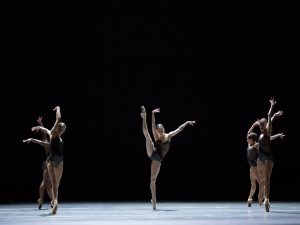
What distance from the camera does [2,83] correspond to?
553 inches

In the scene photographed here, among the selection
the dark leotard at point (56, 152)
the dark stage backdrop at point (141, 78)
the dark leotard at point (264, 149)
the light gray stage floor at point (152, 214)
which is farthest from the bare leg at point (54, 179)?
the dark stage backdrop at point (141, 78)

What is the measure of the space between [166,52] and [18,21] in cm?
353

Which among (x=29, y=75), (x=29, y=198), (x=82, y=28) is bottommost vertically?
(x=29, y=198)

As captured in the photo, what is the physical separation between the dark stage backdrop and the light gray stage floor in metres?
3.71

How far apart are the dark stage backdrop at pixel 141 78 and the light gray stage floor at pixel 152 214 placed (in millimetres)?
3709

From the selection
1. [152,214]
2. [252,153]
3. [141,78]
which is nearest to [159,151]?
[152,214]

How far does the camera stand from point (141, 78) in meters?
14.4

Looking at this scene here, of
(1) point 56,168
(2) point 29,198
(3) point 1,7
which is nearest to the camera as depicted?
(1) point 56,168

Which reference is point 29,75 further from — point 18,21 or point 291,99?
point 291,99

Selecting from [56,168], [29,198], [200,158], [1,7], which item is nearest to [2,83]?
[1,7]

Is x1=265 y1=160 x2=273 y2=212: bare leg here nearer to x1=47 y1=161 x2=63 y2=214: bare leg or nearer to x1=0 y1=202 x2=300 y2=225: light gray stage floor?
x1=0 y1=202 x2=300 y2=225: light gray stage floor

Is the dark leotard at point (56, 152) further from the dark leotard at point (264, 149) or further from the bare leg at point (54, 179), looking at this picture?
the dark leotard at point (264, 149)

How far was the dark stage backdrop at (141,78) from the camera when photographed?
1418 cm

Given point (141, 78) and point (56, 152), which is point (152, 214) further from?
point (141, 78)
